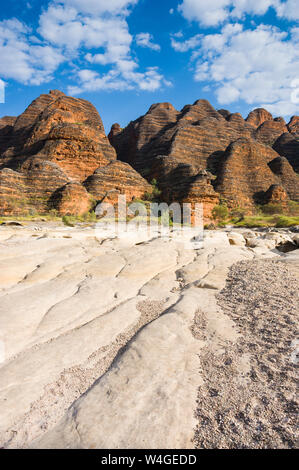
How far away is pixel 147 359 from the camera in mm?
2412

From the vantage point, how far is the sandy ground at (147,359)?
1634mm

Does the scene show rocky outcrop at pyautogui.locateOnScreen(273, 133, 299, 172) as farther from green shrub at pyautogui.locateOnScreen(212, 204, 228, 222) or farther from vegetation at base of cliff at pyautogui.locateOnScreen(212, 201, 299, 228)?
green shrub at pyautogui.locateOnScreen(212, 204, 228, 222)

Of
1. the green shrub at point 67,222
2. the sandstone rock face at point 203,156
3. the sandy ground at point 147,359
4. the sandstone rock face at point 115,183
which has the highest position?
the sandstone rock face at point 203,156

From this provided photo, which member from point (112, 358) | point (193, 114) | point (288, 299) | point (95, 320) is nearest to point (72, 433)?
point (112, 358)

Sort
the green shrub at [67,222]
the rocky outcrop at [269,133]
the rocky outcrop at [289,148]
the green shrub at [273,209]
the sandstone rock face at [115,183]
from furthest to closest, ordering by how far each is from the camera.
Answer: the rocky outcrop at [269,133] < the rocky outcrop at [289,148] < the green shrub at [273,209] < the sandstone rock face at [115,183] < the green shrub at [67,222]

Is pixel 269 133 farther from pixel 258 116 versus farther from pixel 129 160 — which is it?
pixel 129 160

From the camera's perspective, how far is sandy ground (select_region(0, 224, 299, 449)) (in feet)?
5.36

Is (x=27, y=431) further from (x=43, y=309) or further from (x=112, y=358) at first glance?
(x=43, y=309)

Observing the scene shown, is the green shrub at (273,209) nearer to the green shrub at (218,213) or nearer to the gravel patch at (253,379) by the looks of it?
the green shrub at (218,213)

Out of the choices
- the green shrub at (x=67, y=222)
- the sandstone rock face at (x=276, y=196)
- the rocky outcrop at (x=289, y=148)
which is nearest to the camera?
the green shrub at (x=67, y=222)

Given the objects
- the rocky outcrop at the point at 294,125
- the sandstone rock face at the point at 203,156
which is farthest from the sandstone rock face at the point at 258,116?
the sandstone rock face at the point at 203,156

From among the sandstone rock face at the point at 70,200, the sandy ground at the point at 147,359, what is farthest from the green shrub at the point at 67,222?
the sandy ground at the point at 147,359

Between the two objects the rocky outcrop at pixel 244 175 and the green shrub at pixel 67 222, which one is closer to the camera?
the green shrub at pixel 67 222

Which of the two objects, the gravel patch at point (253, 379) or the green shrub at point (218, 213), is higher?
the green shrub at point (218, 213)
